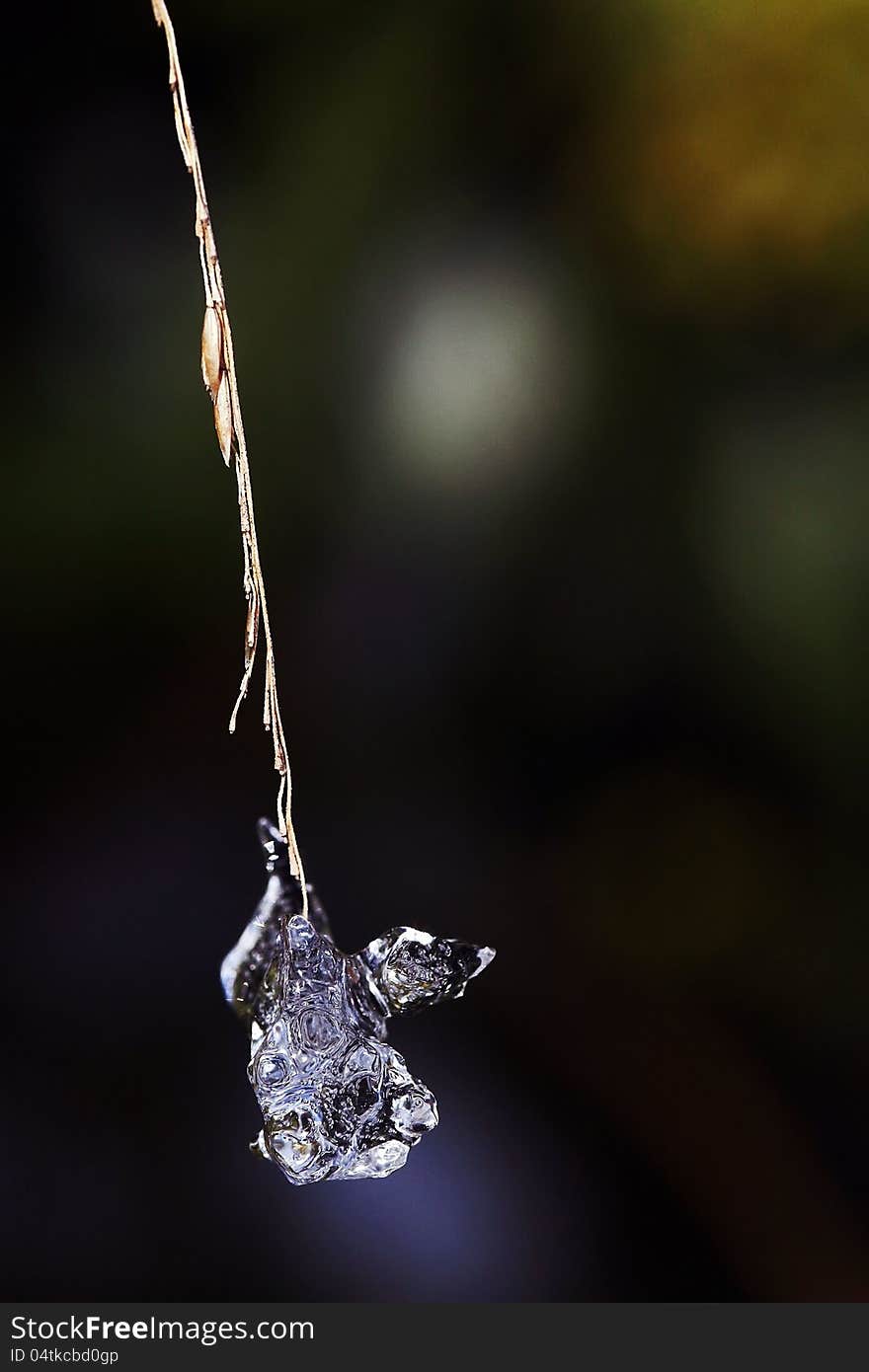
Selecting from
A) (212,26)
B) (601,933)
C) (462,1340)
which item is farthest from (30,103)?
(462,1340)

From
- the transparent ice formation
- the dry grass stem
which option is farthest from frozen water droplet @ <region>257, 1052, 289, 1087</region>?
the dry grass stem

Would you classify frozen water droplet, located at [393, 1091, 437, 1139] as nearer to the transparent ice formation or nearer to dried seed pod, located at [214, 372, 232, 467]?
the transparent ice formation

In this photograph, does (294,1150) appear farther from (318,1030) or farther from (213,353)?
(213,353)

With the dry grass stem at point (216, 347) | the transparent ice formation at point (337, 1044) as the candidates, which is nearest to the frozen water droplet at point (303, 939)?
the transparent ice formation at point (337, 1044)

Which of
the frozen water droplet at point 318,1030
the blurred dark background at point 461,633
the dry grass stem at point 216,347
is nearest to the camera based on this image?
the dry grass stem at point 216,347

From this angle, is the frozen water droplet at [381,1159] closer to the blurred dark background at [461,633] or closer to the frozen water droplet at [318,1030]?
the frozen water droplet at [318,1030]

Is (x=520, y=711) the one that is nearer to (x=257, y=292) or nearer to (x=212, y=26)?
(x=257, y=292)

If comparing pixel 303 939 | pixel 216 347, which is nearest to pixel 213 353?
pixel 216 347
